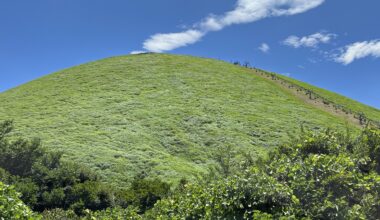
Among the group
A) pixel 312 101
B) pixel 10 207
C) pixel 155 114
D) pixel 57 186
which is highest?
pixel 312 101

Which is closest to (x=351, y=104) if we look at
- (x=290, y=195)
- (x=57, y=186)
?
(x=57, y=186)

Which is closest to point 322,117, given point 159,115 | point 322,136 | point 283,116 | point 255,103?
point 283,116

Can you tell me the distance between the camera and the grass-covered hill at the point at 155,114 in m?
31.9

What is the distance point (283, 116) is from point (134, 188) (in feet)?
96.1

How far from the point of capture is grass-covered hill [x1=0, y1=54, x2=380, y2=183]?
105ft

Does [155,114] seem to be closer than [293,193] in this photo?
No

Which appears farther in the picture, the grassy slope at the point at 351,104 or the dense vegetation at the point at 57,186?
the grassy slope at the point at 351,104

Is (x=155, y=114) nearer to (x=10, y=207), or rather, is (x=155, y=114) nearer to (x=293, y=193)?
(x=293, y=193)

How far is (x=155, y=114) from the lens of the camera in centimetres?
4475

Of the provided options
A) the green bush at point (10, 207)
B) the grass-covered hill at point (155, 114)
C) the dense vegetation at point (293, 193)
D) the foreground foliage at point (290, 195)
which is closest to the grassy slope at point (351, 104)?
the grass-covered hill at point (155, 114)

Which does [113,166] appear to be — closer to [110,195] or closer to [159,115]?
[110,195]

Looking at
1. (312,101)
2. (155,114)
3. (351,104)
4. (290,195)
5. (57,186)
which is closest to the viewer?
(290,195)

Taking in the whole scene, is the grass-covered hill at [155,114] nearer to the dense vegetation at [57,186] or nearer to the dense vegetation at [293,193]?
the dense vegetation at [57,186]

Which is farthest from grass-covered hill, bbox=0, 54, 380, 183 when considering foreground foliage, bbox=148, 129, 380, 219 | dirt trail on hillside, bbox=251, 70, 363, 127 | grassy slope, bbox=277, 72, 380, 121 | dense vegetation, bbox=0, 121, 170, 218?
A: foreground foliage, bbox=148, 129, 380, 219
